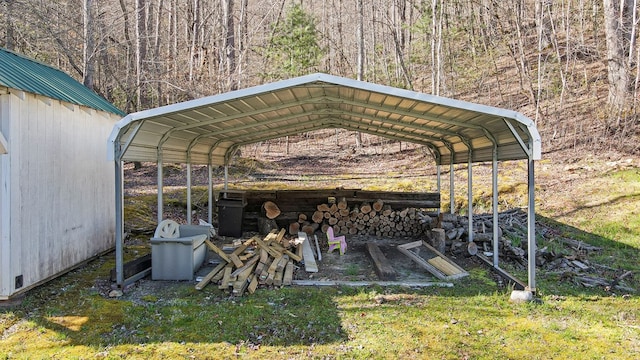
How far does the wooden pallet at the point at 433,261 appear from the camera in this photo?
6.59 meters

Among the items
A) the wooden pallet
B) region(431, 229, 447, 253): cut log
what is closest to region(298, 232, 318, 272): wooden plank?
the wooden pallet

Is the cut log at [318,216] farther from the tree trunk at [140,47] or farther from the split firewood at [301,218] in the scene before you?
the tree trunk at [140,47]

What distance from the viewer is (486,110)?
5.44m

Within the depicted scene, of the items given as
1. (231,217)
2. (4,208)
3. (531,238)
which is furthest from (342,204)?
(4,208)

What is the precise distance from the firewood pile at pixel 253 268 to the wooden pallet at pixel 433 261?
2160 millimetres

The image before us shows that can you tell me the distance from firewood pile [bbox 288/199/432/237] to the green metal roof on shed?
488cm

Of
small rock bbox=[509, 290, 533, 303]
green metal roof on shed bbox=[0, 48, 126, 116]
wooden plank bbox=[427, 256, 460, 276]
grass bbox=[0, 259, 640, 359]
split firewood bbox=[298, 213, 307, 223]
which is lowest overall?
grass bbox=[0, 259, 640, 359]

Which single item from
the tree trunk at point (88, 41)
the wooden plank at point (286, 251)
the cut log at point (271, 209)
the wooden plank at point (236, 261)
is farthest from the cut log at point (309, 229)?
the tree trunk at point (88, 41)

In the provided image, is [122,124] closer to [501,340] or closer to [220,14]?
[501,340]

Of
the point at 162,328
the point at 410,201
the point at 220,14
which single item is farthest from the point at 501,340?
the point at 220,14

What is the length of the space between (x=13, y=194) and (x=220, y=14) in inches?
593

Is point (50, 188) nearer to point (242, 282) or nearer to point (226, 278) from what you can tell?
point (226, 278)

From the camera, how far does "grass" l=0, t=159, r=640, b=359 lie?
398 centimetres

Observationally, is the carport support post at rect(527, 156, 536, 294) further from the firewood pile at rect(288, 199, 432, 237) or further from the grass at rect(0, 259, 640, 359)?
the firewood pile at rect(288, 199, 432, 237)
